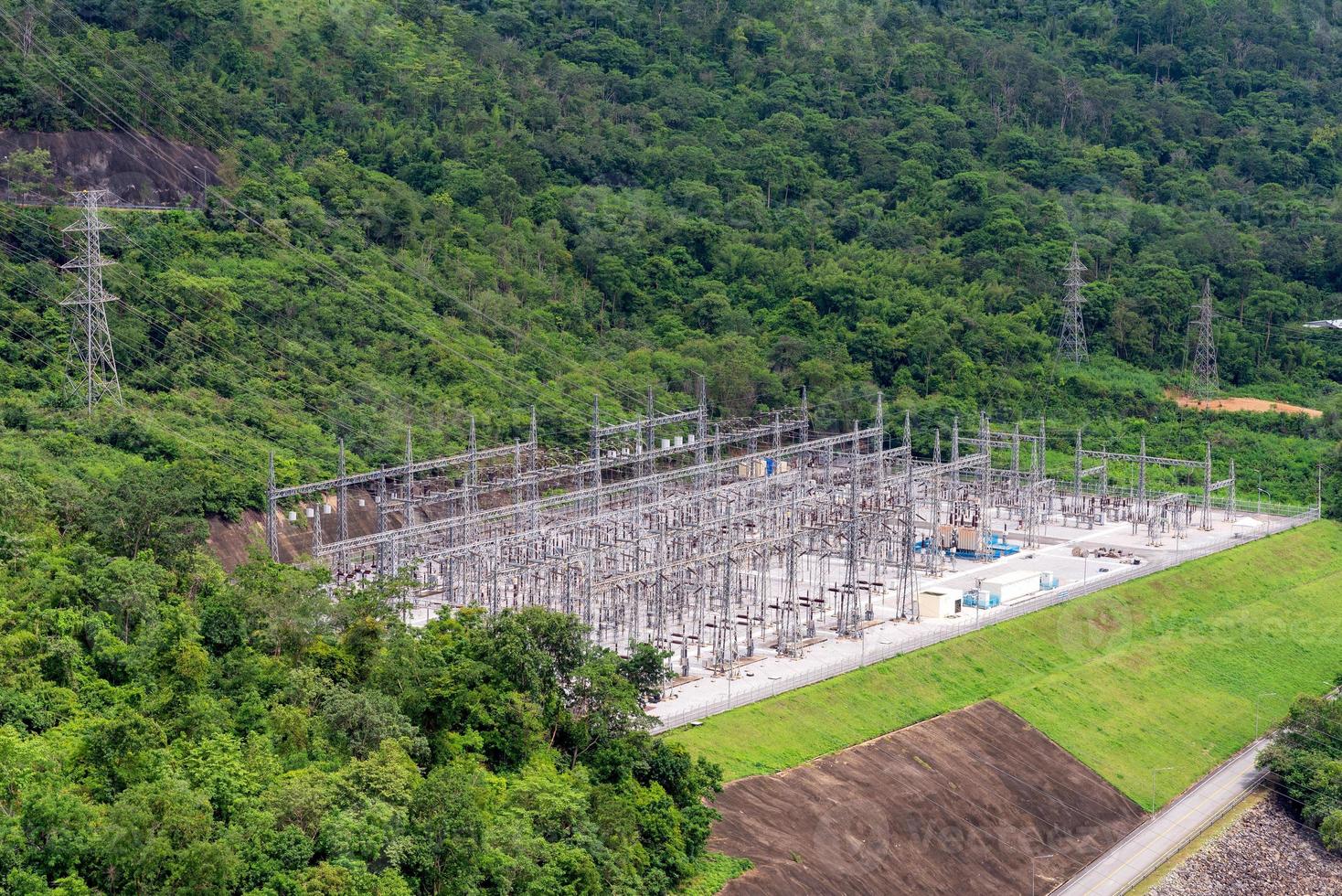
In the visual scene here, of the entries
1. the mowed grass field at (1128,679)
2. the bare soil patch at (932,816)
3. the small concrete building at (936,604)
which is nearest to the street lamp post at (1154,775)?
the mowed grass field at (1128,679)

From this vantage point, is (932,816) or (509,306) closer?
(932,816)

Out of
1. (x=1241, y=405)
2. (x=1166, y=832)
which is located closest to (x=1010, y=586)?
(x=1166, y=832)

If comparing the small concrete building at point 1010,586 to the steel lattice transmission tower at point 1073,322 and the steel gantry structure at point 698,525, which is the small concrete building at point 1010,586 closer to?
the steel gantry structure at point 698,525

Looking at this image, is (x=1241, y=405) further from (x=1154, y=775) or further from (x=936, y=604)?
(x=1154, y=775)

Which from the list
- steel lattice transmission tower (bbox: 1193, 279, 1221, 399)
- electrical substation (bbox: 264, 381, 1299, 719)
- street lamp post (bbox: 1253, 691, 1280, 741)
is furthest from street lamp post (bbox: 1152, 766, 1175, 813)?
steel lattice transmission tower (bbox: 1193, 279, 1221, 399)

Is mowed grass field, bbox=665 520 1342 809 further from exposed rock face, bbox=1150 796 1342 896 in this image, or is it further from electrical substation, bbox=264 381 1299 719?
exposed rock face, bbox=1150 796 1342 896

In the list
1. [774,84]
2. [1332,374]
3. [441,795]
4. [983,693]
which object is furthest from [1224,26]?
[441,795]
